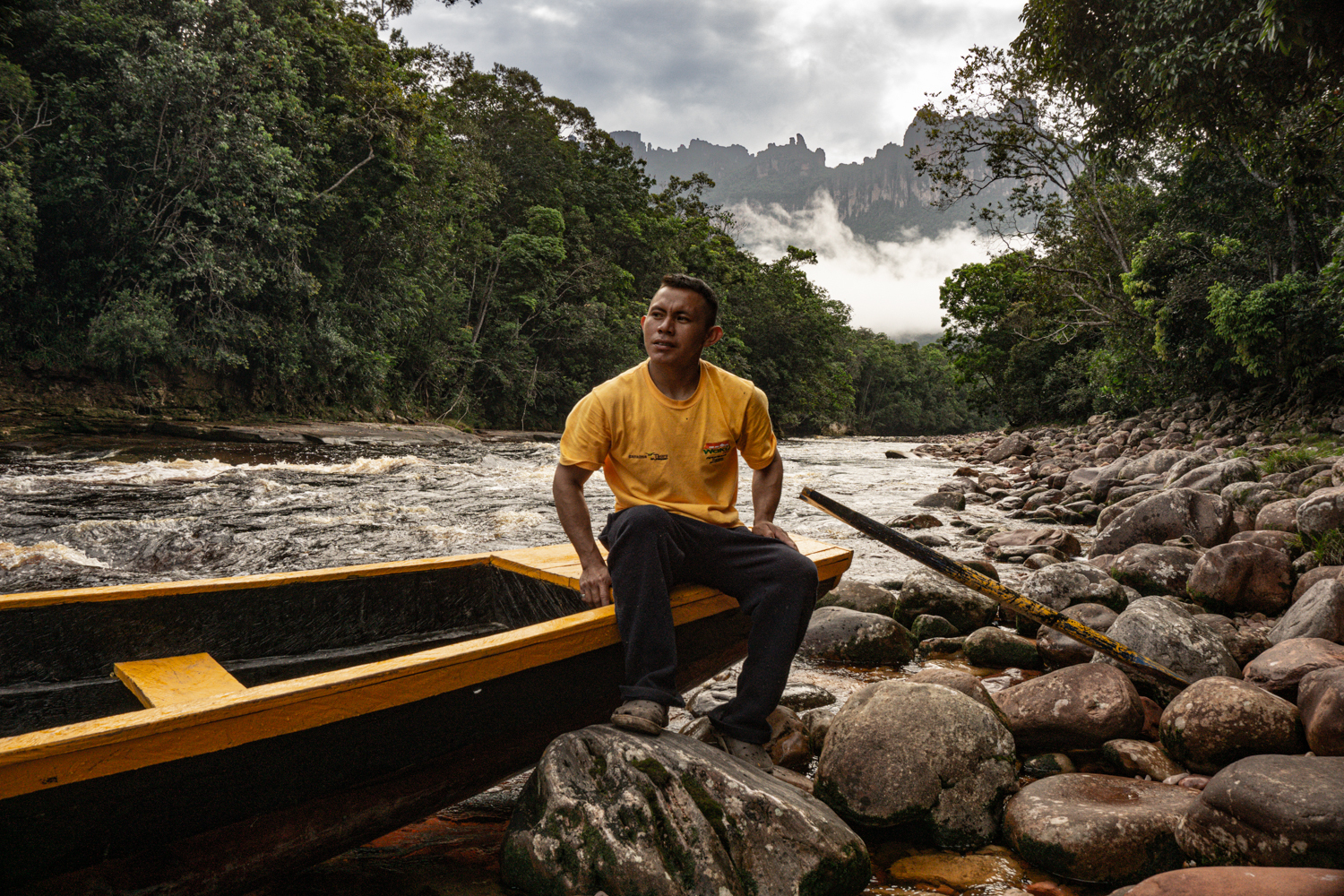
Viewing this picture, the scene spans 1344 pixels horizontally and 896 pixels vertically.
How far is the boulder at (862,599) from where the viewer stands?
4.75 m

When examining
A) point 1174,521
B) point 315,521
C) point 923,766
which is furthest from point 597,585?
point 315,521

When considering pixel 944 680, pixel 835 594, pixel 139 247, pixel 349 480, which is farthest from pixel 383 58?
pixel 944 680

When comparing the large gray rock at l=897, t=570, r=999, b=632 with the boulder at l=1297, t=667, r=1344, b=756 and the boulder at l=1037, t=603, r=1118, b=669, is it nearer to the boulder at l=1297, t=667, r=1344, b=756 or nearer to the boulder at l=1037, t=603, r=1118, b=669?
the boulder at l=1037, t=603, r=1118, b=669

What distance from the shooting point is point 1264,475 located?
780 cm

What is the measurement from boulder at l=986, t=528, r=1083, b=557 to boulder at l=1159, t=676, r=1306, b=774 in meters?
4.17

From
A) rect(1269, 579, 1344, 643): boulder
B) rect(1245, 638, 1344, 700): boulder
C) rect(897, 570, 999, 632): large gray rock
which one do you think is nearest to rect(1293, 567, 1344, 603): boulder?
rect(1269, 579, 1344, 643): boulder

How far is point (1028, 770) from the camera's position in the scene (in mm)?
2691

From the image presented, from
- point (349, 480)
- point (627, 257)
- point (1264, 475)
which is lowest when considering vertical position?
point (349, 480)

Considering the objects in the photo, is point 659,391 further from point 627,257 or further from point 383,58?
point 627,257

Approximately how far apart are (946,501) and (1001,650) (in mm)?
7157

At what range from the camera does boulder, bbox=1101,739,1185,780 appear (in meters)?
2.52

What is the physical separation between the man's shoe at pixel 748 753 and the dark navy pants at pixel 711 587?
0.02 meters

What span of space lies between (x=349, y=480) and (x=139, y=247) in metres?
8.59

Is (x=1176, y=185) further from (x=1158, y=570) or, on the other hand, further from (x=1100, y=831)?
(x=1100, y=831)
